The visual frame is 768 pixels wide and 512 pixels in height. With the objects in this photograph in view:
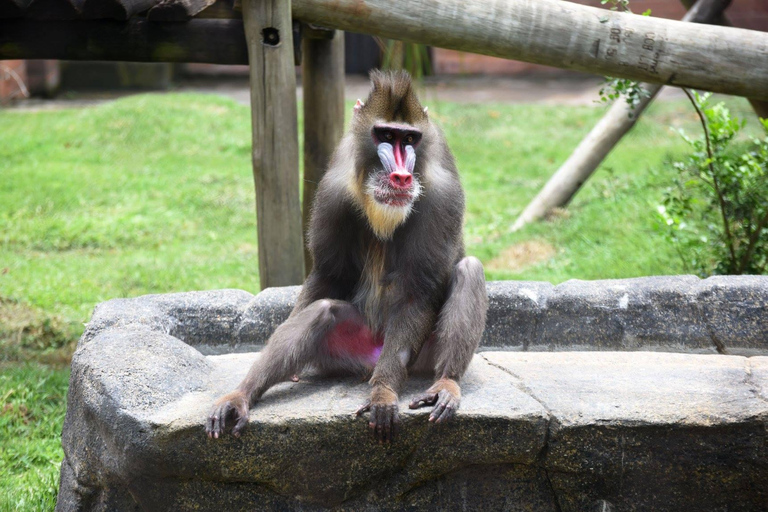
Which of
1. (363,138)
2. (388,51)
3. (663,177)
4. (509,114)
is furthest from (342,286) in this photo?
(509,114)

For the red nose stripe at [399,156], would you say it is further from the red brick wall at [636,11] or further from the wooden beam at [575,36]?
the red brick wall at [636,11]

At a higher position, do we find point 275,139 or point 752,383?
point 275,139

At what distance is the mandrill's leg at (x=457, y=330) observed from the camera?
347 centimetres

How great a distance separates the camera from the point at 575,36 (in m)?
4.68

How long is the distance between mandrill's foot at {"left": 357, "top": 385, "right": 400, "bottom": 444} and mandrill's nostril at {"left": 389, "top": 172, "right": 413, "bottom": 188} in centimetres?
Result: 83

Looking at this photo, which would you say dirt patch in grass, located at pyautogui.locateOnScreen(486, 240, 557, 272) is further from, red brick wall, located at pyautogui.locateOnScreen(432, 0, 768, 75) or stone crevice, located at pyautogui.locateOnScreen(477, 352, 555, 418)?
red brick wall, located at pyautogui.locateOnScreen(432, 0, 768, 75)

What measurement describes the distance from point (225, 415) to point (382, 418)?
57 centimetres

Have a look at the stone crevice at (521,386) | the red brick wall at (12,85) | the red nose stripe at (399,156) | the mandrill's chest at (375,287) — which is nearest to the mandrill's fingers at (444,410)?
the stone crevice at (521,386)

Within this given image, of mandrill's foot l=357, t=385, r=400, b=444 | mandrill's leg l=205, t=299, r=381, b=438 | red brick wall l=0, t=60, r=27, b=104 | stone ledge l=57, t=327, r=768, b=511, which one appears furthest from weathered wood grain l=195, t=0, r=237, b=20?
red brick wall l=0, t=60, r=27, b=104

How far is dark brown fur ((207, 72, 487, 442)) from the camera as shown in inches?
137

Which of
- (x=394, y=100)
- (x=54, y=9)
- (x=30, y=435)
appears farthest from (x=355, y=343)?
(x=54, y=9)

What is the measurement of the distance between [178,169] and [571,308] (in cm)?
707

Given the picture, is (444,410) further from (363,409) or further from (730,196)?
(730,196)

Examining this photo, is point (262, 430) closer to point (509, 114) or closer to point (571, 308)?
point (571, 308)
